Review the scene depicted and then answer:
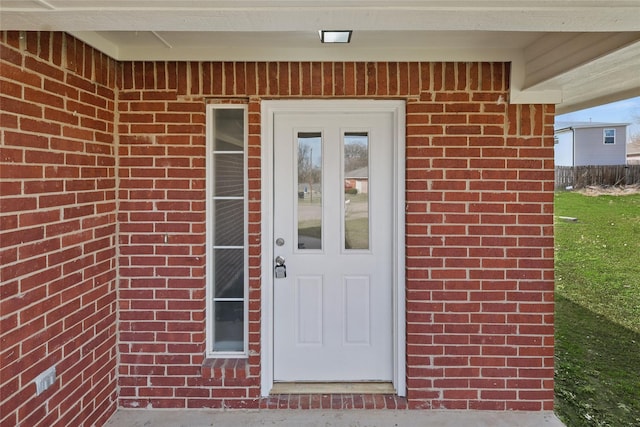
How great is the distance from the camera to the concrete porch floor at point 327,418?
8.69 ft

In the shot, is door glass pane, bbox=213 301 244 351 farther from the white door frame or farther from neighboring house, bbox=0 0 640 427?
the white door frame

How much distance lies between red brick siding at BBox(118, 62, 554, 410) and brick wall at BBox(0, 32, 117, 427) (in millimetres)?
182

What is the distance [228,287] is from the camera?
2.89 meters

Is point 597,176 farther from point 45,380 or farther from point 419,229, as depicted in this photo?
point 45,380

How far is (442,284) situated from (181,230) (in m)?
1.80

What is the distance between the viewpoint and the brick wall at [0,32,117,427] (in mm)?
1854

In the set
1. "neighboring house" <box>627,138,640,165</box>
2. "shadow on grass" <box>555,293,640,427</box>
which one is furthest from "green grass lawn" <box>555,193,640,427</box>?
"neighboring house" <box>627,138,640,165</box>

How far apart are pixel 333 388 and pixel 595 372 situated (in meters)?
2.32

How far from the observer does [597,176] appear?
898 centimetres

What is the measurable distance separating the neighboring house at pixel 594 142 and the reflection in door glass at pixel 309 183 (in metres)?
13.0

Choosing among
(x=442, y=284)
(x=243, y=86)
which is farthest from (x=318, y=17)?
(x=442, y=284)

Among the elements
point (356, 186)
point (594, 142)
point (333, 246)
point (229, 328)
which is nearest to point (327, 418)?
point (229, 328)

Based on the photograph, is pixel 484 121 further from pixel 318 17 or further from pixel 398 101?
pixel 318 17

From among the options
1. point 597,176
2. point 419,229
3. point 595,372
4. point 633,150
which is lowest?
point 595,372
